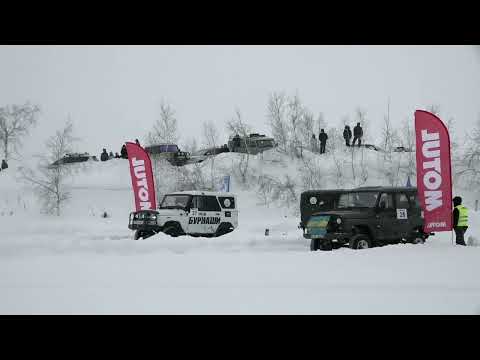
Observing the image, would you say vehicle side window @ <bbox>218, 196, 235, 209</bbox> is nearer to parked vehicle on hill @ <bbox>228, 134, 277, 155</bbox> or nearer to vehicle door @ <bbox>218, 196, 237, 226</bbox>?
vehicle door @ <bbox>218, 196, 237, 226</bbox>

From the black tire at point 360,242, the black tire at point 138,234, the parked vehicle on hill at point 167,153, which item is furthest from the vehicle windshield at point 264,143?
the black tire at point 360,242

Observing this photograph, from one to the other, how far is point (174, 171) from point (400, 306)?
34988 mm

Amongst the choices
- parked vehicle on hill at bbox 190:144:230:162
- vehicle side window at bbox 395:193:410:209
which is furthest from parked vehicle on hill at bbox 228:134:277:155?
vehicle side window at bbox 395:193:410:209

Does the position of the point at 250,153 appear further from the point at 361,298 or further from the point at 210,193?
the point at 361,298

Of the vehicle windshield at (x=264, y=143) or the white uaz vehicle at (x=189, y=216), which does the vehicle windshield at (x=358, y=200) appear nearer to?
the white uaz vehicle at (x=189, y=216)

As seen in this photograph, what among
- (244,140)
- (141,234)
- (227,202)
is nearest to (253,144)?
(244,140)

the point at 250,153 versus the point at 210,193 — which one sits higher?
the point at 250,153

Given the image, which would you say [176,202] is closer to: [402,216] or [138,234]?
[138,234]

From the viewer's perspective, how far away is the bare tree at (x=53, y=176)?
39.9 metres

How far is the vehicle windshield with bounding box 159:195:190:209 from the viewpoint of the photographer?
19.3m

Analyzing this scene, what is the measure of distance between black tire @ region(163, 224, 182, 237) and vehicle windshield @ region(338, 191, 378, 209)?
19.7 feet

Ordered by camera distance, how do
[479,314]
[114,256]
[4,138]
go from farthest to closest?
[4,138] → [114,256] → [479,314]

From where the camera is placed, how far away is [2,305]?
838 centimetres

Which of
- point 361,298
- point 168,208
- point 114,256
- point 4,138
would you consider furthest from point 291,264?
point 4,138
